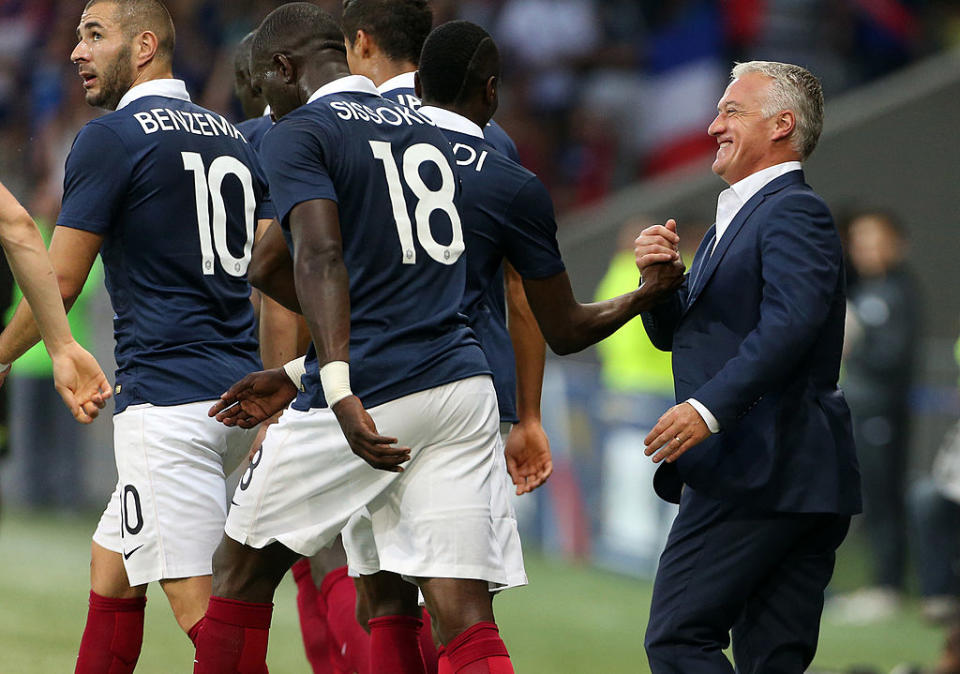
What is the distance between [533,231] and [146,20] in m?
1.43

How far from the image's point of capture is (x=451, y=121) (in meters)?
4.24

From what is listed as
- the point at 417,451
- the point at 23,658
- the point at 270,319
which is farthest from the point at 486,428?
the point at 23,658

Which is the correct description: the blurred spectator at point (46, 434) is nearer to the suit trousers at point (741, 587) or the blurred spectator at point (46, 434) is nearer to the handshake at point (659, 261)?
the handshake at point (659, 261)

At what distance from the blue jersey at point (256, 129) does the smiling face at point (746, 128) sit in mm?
1814

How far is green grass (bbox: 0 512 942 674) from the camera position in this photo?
268 inches

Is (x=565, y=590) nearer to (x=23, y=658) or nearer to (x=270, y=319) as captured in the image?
(x=23, y=658)

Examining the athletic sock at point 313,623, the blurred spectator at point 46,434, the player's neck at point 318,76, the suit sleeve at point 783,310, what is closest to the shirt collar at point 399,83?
the player's neck at point 318,76

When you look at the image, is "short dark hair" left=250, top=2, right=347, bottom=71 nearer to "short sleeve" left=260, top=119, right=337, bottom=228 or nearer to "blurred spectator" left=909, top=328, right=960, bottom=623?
"short sleeve" left=260, top=119, right=337, bottom=228

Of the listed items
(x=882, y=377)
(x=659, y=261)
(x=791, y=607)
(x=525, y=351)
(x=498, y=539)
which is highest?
(x=659, y=261)

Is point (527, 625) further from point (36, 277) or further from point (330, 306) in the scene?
point (330, 306)

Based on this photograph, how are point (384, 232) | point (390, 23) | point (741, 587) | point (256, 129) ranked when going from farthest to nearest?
point (256, 129) < point (390, 23) < point (741, 587) < point (384, 232)

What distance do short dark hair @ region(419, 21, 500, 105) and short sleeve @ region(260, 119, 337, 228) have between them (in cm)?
71

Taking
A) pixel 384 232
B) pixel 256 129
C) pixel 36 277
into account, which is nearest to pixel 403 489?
pixel 384 232

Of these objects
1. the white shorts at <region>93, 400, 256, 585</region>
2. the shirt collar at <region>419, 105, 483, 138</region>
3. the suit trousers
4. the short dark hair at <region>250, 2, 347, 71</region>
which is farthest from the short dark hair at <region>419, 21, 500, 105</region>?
the suit trousers
